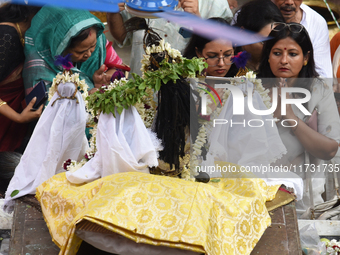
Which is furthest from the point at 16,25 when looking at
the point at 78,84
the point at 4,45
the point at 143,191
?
the point at 143,191

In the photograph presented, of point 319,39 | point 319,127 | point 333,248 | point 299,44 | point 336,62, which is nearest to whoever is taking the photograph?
point 333,248

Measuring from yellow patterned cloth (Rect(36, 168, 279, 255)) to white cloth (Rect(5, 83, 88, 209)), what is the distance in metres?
0.43

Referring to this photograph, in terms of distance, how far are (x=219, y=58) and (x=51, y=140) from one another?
144 centimetres

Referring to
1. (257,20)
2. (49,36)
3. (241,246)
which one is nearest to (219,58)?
(257,20)

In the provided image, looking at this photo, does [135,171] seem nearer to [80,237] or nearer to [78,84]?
[80,237]

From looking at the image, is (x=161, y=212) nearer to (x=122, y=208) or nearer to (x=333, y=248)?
(x=122, y=208)

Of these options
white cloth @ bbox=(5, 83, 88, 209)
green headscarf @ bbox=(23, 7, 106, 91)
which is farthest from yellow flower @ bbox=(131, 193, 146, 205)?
green headscarf @ bbox=(23, 7, 106, 91)

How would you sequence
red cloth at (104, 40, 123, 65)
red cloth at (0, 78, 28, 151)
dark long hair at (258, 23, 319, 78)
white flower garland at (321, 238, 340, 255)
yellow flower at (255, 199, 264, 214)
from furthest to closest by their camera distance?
red cloth at (104, 40, 123, 65), red cloth at (0, 78, 28, 151), dark long hair at (258, 23, 319, 78), white flower garland at (321, 238, 340, 255), yellow flower at (255, 199, 264, 214)

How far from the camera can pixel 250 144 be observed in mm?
3637

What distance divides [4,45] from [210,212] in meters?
2.81

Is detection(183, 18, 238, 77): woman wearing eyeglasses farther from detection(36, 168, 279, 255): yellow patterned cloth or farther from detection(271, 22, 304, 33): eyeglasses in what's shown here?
detection(36, 168, 279, 255): yellow patterned cloth

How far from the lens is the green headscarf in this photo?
4582mm

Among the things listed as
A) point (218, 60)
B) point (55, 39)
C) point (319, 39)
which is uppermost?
point (319, 39)

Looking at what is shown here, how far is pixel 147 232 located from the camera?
8.79 feet
